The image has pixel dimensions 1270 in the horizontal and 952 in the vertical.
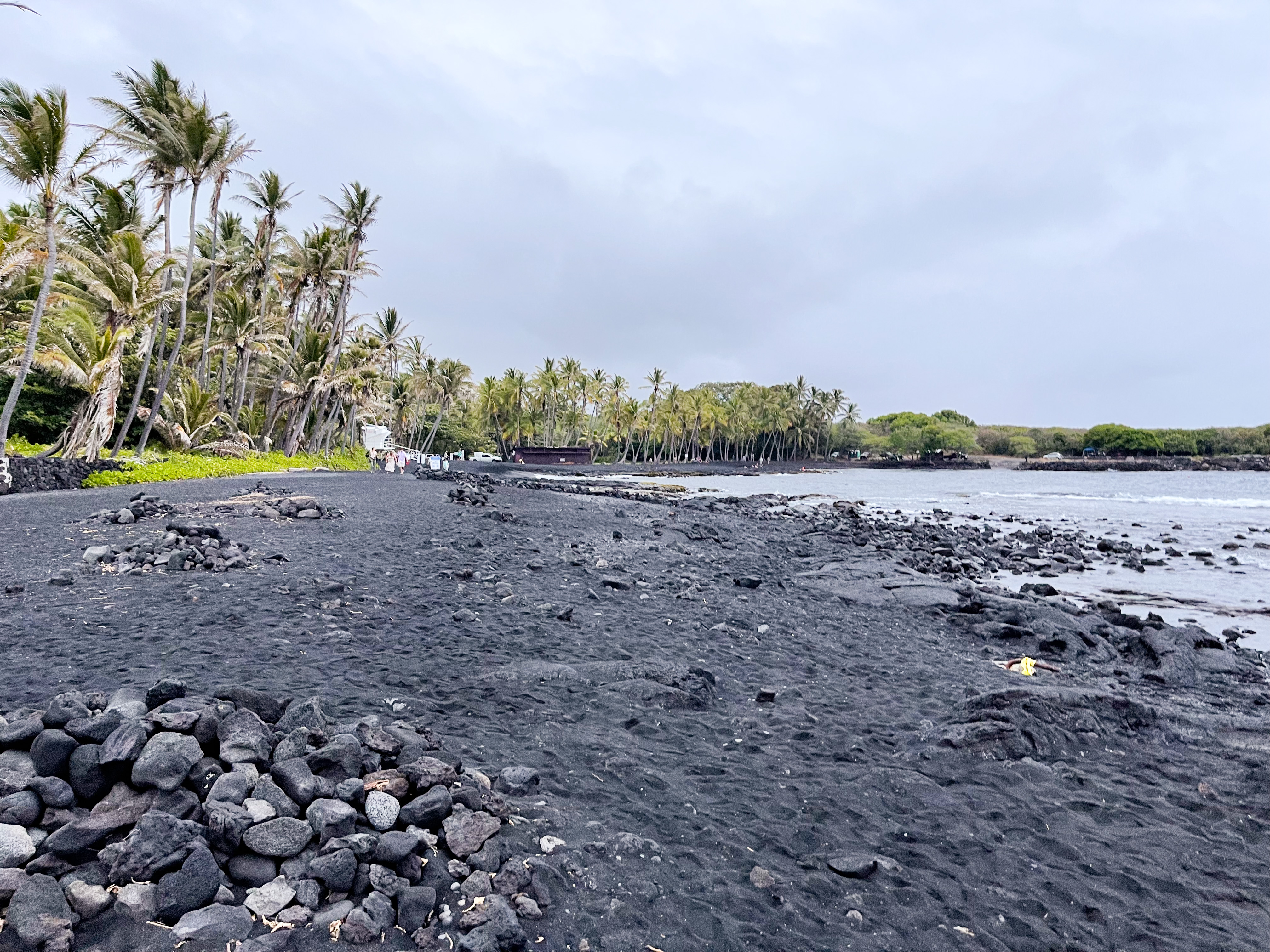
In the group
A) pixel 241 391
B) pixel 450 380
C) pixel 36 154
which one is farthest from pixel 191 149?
pixel 450 380

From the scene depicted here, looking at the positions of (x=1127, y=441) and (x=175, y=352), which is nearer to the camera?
(x=175, y=352)

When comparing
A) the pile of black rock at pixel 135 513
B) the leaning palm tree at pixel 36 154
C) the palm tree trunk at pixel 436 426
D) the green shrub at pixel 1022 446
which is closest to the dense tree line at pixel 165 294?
the leaning palm tree at pixel 36 154

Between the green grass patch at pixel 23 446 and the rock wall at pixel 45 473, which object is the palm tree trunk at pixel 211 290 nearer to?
the green grass patch at pixel 23 446

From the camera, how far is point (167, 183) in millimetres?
26375

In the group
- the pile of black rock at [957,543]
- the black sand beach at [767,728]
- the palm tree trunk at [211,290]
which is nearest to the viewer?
the black sand beach at [767,728]

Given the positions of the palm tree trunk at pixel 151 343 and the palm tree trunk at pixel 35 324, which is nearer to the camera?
the palm tree trunk at pixel 35 324

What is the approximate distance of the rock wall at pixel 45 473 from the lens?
624 inches

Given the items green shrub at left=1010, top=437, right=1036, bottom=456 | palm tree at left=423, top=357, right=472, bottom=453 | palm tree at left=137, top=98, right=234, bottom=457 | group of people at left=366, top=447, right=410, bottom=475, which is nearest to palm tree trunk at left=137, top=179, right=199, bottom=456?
palm tree at left=137, top=98, right=234, bottom=457

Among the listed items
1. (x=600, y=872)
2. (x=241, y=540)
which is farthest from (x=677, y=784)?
(x=241, y=540)

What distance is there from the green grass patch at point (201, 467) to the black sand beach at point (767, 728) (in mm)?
12189

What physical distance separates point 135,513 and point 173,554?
4498 millimetres

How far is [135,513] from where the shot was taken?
10.3m

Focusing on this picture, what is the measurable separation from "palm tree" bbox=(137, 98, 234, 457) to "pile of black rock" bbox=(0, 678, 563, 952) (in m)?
26.9

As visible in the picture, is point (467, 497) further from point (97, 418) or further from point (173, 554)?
point (97, 418)
